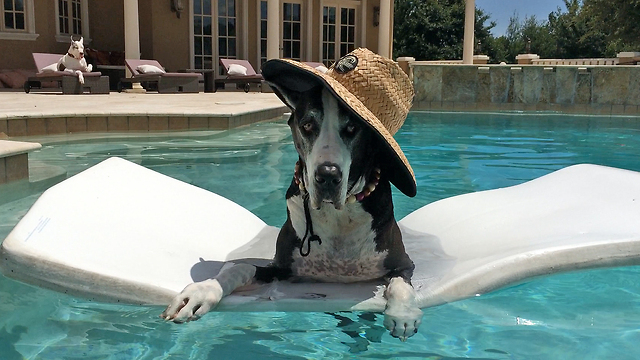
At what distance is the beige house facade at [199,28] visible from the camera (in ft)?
50.8

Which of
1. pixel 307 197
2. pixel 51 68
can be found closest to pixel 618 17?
pixel 51 68

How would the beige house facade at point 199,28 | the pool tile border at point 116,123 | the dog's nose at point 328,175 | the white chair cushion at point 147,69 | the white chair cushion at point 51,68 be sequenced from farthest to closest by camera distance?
1. the beige house facade at point 199,28
2. the white chair cushion at point 147,69
3. the white chair cushion at point 51,68
4. the pool tile border at point 116,123
5. the dog's nose at point 328,175

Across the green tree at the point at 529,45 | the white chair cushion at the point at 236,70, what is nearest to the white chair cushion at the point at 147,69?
the white chair cushion at the point at 236,70

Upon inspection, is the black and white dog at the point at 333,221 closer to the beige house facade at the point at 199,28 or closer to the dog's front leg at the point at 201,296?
the dog's front leg at the point at 201,296

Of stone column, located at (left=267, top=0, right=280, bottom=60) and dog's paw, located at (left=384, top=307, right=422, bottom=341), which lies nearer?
dog's paw, located at (left=384, top=307, right=422, bottom=341)

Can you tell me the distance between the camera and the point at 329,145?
6.57ft

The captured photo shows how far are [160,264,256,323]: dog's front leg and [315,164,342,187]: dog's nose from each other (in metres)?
0.57

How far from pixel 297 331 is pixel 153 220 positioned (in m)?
1.03

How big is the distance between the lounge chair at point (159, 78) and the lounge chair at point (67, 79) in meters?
0.92

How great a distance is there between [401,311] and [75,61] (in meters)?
12.4

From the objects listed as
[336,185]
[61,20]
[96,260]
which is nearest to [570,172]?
[336,185]

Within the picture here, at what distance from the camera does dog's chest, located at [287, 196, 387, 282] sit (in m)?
2.29

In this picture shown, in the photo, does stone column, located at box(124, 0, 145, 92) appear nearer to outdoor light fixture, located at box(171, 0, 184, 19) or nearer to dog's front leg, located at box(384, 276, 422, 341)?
outdoor light fixture, located at box(171, 0, 184, 19)

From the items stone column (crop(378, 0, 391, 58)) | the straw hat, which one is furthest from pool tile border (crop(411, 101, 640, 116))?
the straw hat
